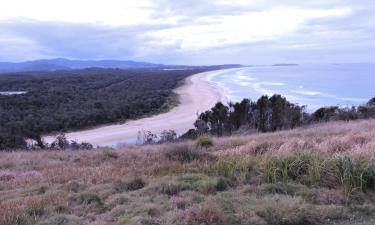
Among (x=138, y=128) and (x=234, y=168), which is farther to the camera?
(x=138, y=128)

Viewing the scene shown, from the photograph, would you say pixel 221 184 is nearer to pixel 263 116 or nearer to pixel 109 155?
pixel 109 155

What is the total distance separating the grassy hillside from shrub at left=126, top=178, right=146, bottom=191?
0.02 metres

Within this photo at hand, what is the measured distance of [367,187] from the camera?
282 inches

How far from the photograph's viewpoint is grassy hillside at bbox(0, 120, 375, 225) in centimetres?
584

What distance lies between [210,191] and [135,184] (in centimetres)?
132

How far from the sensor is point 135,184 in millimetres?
7738

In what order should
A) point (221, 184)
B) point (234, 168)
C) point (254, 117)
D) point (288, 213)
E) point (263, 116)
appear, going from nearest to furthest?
point (288, 213) < point (221, 184) < point (234, 168) < point (254, 117) < point (263, 116)

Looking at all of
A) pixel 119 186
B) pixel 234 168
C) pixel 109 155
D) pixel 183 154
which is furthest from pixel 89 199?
pixel 109 155

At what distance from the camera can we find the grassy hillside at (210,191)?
19.2 feet

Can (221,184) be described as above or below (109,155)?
above

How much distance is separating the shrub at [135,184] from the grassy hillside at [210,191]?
0.02 metres

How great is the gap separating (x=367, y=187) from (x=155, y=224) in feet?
11.3

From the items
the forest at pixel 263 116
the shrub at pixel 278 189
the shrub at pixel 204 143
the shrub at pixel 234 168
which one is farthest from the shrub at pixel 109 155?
the forest at pixel 263 116

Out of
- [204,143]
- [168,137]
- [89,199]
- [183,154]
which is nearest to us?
[89,199]
